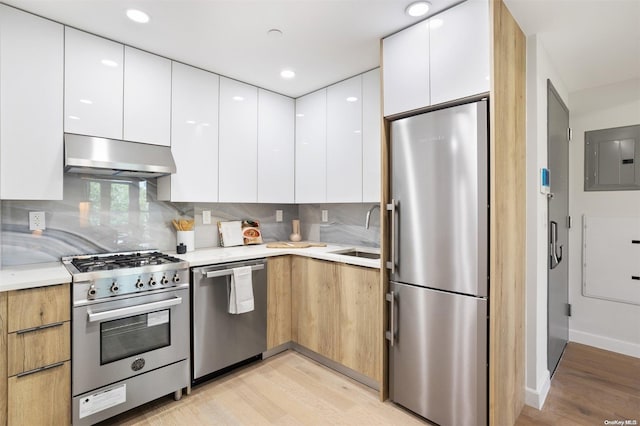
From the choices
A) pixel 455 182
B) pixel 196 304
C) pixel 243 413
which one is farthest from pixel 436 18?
pixel 243 413

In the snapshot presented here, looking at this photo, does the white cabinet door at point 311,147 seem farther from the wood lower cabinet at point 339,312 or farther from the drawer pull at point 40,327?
the drawer pull at point 40,327

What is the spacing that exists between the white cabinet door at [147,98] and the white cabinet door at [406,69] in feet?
5.43

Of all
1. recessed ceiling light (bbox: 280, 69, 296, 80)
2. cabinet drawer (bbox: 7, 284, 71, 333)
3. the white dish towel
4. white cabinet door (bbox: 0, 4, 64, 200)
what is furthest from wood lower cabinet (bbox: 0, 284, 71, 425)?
recessed ceiling light (bbox: 280, 69, 296, 80)

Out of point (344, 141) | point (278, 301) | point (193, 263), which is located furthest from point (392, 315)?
point (344, 141)

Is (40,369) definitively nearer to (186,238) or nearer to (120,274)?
(120,274)

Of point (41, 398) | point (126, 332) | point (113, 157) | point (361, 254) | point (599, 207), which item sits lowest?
point (41, 398)

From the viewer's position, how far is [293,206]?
384 cm

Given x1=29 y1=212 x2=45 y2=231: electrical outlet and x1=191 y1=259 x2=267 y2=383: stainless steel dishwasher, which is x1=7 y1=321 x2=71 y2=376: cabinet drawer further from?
x1=29 y1=212 x2=45 y2=231: electrical outlet

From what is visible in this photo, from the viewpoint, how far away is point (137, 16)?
198 centimetres

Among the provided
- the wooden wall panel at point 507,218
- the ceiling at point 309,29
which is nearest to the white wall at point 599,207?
the ceiling at point 309,29

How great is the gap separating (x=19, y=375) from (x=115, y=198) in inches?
51.4

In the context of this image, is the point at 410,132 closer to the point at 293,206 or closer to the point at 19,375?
the point at 293,206

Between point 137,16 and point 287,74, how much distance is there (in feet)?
3.89

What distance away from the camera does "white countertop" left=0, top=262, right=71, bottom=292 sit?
5.38ft
